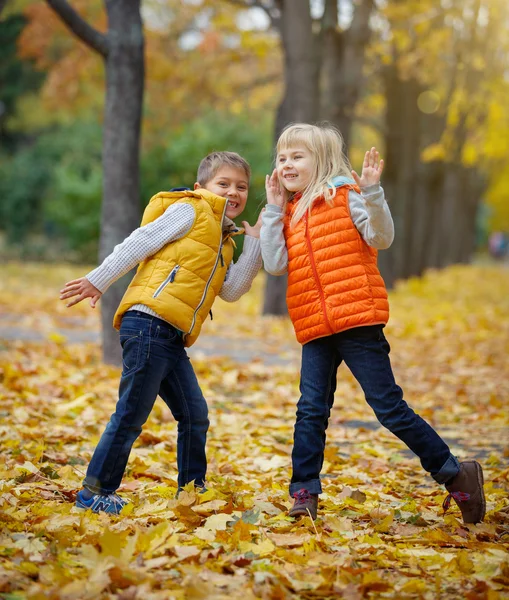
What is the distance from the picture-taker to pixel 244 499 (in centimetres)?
378

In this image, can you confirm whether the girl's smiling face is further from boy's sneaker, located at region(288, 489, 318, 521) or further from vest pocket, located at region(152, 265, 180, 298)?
boy's sneaker, located at region(288, 489, 318, 521)

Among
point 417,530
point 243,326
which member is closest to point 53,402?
point 417,530

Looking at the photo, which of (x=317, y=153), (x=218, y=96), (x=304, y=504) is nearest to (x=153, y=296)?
(x=317, y=153)

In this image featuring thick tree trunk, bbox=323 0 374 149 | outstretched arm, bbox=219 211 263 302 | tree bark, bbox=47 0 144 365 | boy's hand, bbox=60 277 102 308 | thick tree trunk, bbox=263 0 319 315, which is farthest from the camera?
thick tree trunk, bbox=323 0 374 149

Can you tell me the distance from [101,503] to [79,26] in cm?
480

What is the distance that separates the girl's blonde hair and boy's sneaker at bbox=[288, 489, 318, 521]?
1.19 m

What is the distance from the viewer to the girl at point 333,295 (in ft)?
11.6

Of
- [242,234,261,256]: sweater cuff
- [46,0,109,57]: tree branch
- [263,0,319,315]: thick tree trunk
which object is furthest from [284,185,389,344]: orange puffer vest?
[263,0,319,315]: thick tree trunk

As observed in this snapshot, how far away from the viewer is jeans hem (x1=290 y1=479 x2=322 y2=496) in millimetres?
3617

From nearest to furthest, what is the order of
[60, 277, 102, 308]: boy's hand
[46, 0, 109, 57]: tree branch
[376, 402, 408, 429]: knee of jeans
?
[60, 277, 102, 308]: boy's hand → [376, 402, 408, 429]: knee of jeans → [46, 0, 109, 57]: tree branch

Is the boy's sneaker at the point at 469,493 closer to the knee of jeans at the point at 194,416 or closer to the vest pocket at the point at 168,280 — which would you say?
the knee of jeans at the point at 194,416

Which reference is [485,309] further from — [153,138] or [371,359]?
[371,359]

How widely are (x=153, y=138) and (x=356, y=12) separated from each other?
267 inches

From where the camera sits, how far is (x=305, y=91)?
37.3 ft
